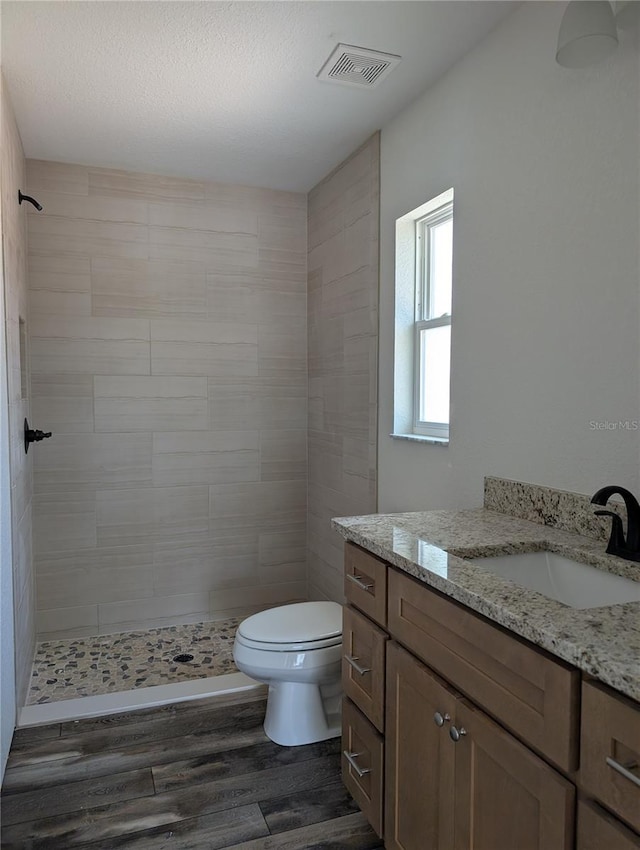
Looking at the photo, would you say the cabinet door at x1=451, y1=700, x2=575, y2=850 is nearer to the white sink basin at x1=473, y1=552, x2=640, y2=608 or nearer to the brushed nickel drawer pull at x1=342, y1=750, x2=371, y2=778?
the white sink basin at x1=473, y1=552, x2=640, y2=608

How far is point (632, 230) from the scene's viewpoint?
1.50 m

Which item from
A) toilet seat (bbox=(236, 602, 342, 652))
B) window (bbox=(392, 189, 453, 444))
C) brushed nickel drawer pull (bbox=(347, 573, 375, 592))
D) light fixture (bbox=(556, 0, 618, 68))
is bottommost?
toilet seat (bbox=(236, 602, 342, 652))

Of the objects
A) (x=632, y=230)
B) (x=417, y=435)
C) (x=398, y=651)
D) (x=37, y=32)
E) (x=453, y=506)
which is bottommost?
(x=398, y=651)

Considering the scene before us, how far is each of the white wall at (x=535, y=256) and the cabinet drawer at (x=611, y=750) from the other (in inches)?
28.9

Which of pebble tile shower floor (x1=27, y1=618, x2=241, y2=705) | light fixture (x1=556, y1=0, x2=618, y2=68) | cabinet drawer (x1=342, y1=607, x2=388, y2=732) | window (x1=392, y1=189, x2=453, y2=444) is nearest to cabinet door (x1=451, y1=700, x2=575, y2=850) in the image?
cabinet drawer (x1=342, y1=607, x2=388, y2=732)

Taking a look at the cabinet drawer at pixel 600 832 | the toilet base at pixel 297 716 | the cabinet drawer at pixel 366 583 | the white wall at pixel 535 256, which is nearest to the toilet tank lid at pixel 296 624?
the toilet base at pixel 297 716

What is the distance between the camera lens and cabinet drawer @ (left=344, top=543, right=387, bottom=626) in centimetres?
165

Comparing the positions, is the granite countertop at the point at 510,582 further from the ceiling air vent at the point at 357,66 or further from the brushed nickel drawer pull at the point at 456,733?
the ceiling air vent at the point at 357,66

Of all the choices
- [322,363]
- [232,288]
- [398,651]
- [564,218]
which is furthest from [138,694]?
[564,218]

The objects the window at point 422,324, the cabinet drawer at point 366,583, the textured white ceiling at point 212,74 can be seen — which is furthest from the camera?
the window at point 422,324

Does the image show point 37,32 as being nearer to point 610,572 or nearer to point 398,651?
point 398,651

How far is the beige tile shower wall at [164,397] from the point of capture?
10.6 feet

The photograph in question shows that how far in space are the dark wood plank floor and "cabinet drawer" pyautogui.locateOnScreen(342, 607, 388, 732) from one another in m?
0.41

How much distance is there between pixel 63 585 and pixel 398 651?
233 cm
